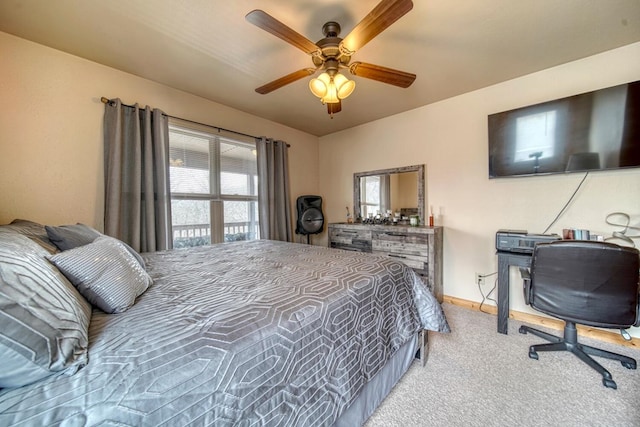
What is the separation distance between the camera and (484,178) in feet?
8.73

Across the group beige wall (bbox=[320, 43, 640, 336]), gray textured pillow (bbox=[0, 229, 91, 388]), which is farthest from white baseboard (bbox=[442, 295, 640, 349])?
gray textured pillow (bbox=[0, 229, 91, 388])

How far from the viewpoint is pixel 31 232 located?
4.19 ft

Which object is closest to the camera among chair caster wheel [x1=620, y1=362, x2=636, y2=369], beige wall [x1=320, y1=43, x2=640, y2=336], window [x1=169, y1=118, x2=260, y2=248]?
chair caster wheel [x1=620, y1=362, x2=636, y2=369]

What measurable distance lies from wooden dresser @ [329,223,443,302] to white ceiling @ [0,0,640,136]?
165 centimetres

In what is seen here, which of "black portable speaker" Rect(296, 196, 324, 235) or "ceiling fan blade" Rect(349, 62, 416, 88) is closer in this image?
"ceiling fan blade" Rect(349, 62, 416, 88)

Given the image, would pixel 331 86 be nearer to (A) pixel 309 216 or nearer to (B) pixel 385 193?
(B) pixel 385 193

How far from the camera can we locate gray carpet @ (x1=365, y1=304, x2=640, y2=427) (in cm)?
129

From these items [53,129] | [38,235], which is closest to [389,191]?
[38,235]

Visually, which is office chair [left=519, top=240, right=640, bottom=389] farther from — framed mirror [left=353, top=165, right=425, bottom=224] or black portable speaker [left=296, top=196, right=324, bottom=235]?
black portable speaker [left=296, top=196, right=324, bottom=235]

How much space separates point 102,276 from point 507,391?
2.26m

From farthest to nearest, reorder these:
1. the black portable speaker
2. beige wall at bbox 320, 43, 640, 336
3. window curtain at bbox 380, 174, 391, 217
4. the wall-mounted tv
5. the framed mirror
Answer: the black portable speaker
window curtain at bbox 380, 174, 391, 217
the framed mirror
beige wall at bbox 320, 43, 640, 336
the wall-mounted tv

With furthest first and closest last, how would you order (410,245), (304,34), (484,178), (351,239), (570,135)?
(351,239) < (410,245) < (484,178) < (570,135) < (304,34)

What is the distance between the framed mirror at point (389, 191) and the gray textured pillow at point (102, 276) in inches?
119

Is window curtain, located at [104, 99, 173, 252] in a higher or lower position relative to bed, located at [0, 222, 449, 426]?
higher
